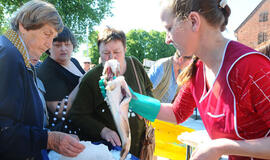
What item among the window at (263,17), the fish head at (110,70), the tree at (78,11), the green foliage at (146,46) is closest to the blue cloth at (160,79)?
the fish head at (110,70)

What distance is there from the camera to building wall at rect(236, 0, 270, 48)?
26.9 metres

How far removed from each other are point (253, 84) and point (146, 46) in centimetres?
4315

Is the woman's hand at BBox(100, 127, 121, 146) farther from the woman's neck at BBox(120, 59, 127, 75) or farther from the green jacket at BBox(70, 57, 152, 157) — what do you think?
the woman's neck at BBox(120, 59, 127, 75)

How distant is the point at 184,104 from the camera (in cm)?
146

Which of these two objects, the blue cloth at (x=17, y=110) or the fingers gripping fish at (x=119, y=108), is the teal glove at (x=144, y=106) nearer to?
the fingers gripping fish at (x=119, y=108)

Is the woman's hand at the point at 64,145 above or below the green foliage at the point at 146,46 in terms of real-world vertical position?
below

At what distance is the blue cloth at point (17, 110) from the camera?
1.04 m

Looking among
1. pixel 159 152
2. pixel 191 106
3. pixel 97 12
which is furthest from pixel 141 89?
pixel 97 12

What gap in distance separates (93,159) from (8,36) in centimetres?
88

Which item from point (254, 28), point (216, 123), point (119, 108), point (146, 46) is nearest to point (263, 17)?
point (254, 28)

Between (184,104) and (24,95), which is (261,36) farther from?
(24,95)

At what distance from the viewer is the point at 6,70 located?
1060mm

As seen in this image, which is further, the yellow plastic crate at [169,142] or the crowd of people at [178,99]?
the yellow plastic crate at [169,142]

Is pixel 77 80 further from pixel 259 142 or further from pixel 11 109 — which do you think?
pixel 259 142
